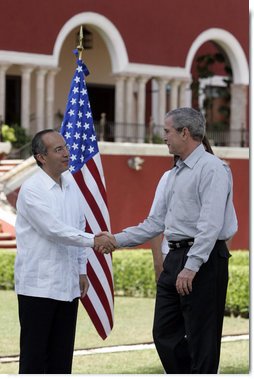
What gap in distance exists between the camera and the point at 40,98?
2117 cm

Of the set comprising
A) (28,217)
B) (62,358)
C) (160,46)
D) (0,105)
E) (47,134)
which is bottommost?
(62,358)

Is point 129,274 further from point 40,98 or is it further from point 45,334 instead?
point 40,98

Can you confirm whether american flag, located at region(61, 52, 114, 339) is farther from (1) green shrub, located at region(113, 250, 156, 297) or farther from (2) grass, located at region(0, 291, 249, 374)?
(1) green shrub, located at region(113, 250, 156, 297)

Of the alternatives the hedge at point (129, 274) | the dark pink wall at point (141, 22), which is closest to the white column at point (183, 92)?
the dark pink wall at point (141, 22)

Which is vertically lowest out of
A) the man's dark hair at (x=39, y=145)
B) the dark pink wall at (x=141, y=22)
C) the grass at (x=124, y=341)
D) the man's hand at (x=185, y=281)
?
the grass at (x=124, y=341)

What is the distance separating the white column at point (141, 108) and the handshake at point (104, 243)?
16.1 m

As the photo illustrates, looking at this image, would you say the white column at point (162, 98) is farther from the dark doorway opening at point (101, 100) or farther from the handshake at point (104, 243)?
the handshake at point (104, 243)

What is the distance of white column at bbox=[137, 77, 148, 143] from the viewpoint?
22.4 m

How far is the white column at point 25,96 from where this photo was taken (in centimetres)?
2065

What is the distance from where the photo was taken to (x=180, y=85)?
23.5m

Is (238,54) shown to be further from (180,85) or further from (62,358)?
(62,358)

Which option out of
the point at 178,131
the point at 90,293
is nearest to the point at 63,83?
the point at 90,293

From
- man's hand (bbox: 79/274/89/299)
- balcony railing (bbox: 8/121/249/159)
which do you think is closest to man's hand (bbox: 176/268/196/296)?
man's hand (bbox: 79/274/89/299)

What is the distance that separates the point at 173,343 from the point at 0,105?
1506 cm
